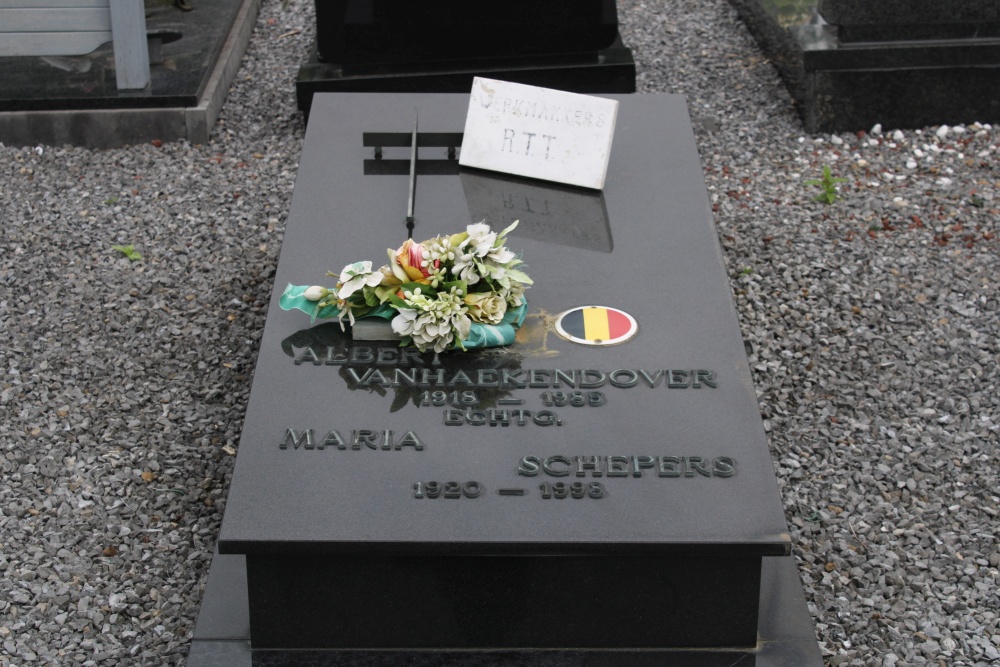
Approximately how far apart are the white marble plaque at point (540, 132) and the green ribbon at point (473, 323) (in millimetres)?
860

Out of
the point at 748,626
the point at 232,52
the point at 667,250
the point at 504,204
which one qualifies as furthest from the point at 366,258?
the point at 232,52

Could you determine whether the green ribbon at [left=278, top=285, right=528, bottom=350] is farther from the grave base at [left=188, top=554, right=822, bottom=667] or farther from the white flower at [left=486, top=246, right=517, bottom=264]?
the grave base at [left=188, top=554, right=822, bottom=667]

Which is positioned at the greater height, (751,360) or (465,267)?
(465,267)

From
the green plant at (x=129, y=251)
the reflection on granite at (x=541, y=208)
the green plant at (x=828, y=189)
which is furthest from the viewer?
the green plant at (x=828, y=189)

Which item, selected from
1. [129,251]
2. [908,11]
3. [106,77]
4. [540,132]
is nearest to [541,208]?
[540,132]

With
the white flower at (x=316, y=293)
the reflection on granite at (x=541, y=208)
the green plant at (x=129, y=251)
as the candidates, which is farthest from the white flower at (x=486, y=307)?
the green plant at (x=129, y=251)

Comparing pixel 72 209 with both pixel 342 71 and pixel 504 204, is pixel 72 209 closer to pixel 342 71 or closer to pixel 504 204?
pixel 342 71

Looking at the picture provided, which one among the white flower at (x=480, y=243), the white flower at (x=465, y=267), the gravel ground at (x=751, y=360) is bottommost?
the gravel ground at (x=751, y=360)

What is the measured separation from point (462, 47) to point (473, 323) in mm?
3041

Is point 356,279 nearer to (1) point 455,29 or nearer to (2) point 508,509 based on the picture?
(2) point 508,509

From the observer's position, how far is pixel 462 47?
5.55m

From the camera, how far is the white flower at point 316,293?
2.89 metres

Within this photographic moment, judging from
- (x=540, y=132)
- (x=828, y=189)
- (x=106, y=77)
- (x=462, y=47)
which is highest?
(x=540, y=132)

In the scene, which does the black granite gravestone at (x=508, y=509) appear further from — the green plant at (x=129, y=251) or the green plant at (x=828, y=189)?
the green plant at (x=828, y=189)
